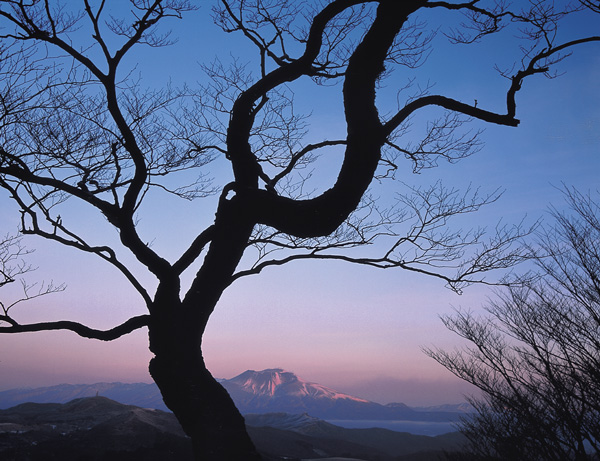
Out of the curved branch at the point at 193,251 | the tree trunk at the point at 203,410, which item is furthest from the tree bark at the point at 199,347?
the curved branch at the point at 193,251

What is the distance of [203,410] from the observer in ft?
10.7

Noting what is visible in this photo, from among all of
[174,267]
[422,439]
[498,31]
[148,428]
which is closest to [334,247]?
[174,267]

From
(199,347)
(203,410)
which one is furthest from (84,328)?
(203,410)

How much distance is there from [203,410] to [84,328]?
1438 millimetres

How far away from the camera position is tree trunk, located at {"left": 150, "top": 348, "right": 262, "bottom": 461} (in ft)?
10.2

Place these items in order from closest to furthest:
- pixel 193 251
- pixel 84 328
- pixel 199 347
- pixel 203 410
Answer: pixel 203 410
pixel 199 347
pixel 84 328
pixel 193 251

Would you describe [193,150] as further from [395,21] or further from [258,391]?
[258,391]

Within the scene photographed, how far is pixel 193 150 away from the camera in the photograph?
18.1ft

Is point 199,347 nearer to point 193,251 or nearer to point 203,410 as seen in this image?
point 203,410

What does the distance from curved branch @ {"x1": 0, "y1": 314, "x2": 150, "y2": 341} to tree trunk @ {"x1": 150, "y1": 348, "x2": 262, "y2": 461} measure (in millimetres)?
399

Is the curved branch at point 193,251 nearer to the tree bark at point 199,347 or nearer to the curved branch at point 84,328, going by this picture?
the tree bark at point 199,347

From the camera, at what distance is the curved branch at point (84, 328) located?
3670 millimetres

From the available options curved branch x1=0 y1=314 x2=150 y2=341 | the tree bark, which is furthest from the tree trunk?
curved branch x1=0 y1=314 x2=150 y2=341

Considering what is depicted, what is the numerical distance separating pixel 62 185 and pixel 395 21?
3.31 metres
